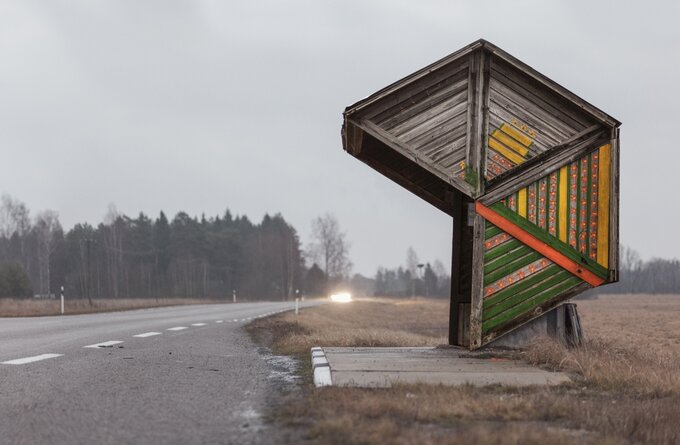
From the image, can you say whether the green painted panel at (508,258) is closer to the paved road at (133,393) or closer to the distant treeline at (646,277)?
the paved road at (133,393)

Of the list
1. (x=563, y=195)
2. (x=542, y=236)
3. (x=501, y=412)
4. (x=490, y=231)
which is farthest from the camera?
(x=563, y=195)

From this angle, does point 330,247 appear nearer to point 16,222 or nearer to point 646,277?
point 16,222

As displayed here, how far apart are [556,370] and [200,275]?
4169 inches

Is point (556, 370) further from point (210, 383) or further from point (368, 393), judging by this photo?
point (210, 383)

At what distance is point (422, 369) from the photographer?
703cm

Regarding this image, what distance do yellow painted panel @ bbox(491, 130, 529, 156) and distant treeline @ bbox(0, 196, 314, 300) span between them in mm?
85208

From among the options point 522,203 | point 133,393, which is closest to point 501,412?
point 133,393

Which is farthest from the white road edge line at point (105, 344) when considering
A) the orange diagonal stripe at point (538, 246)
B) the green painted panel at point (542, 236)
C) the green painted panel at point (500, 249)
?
the green painted panel at point (542, 236)

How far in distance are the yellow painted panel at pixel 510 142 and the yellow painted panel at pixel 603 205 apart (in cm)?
106

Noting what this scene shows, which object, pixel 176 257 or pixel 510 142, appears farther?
pixel 176 257

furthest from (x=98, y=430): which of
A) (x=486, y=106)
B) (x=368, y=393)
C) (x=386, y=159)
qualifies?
(x=386, y=159)

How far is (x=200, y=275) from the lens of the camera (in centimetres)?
10969

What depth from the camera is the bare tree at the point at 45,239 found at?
83062 millimetres

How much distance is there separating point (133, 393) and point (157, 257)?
10785cm
